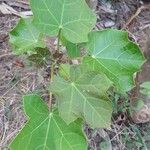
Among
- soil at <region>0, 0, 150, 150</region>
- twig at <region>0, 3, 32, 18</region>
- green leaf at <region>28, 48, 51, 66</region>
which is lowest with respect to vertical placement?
soil at <region>0, 0, 150, 150</region>

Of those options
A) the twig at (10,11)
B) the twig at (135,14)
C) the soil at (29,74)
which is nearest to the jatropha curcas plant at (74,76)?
the soil at (29,74)

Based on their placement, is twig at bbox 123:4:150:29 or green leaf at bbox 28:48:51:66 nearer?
green leaf at bbox 28:48:51:66

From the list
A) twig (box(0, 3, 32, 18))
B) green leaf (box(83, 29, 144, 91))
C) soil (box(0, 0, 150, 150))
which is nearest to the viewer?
green leaf (box(83, 29, 144, 91))

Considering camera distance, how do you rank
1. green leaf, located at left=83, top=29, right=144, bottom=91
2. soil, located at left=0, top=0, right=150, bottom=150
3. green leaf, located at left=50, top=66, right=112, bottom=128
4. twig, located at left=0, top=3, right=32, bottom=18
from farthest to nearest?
twig, located at left=0, top=3, right=32, bottom=18 < soil, located at left=0, top=0, right=150, bottom=150 < green leaf, located at left=83, top=29, right=144, bottom=91 < green leaf, located at left=50, top=66, right=112, bottom=128

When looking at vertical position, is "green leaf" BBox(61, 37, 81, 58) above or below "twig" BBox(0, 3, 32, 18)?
above

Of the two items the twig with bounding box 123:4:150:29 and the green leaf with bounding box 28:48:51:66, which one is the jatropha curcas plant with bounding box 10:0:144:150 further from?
the twig with bounding box 123:4:150:29

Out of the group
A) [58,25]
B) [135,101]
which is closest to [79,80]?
[58,25]

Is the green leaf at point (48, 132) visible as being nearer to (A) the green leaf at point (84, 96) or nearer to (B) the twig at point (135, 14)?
(A) the green leaf at point (84, 96)

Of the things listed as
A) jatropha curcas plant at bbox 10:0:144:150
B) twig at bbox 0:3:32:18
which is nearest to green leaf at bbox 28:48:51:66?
jatropha curcas plant at bbox 10:0:144:150
